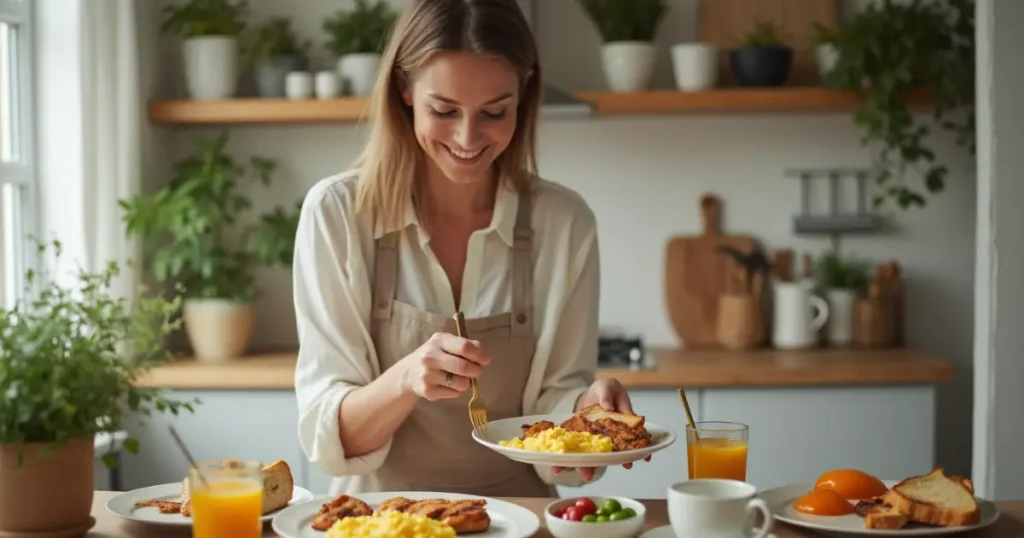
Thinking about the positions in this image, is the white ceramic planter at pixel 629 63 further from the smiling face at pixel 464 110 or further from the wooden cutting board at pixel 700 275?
the smiling face at pixel 464 110

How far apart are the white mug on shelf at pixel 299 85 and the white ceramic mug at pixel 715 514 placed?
2721 mm

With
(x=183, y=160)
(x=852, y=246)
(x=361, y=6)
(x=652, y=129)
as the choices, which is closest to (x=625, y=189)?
(x=652, y=129)

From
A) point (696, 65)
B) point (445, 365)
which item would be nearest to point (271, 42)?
point (696, 65)

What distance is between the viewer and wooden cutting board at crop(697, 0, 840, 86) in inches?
158

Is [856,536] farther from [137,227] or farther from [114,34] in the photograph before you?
[114,34]

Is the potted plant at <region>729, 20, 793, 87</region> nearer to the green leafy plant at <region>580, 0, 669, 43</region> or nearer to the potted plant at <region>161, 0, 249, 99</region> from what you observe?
the green leafy plant at <region>580, 0, 669, 43</region>

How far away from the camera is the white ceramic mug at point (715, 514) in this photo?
1455 millimetres

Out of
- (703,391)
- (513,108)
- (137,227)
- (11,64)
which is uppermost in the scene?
(11,64)

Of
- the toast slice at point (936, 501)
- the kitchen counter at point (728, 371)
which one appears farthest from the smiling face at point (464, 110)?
the kitchen counter at point (728, 371)

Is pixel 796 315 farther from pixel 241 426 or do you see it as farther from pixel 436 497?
pixel 436 497

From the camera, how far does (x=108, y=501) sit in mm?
1766

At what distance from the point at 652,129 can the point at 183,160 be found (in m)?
1.55

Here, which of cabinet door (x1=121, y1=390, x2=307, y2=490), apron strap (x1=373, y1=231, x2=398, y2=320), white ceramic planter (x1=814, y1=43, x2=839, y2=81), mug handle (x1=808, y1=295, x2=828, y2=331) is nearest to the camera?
apron strap (x1=373, y1=231, x2=398, y2=320)

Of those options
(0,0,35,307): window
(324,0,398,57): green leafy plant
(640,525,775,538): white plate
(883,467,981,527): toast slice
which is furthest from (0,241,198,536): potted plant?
(324,0,398,57): green leafy plant
